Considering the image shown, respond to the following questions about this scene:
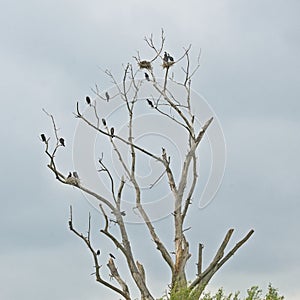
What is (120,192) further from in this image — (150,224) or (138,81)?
(138,81)

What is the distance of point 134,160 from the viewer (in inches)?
297

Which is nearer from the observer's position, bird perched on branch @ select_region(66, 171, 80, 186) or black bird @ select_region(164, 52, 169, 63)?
bird perched on branch @ select_region(66, 171, 80, 186)

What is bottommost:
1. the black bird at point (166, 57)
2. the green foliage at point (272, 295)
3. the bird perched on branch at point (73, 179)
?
the green foliage at point (272, 295)

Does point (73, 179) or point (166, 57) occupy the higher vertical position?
point (166, 57)

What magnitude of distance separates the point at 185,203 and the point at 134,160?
0.65 metres

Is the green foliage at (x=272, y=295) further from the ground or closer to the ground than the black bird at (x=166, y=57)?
closer to the ground

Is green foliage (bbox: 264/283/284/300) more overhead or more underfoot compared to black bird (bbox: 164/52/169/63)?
more underfoot

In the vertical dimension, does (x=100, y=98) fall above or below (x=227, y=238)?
above

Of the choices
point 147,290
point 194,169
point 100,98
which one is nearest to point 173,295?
point 147,290

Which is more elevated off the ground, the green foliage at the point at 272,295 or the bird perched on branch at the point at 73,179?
the bird perched on branch at the point at 73,179

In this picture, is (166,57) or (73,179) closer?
(73,179)

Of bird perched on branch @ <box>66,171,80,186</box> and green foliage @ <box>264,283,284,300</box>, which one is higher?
bird perched on branch @ <box>66,171,80,186</box>

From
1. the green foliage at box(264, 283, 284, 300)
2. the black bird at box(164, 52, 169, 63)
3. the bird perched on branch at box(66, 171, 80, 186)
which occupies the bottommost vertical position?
the green foliage at box(264, 283, 284, 300)

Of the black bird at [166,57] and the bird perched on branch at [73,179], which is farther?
the black bird at [166,57]
